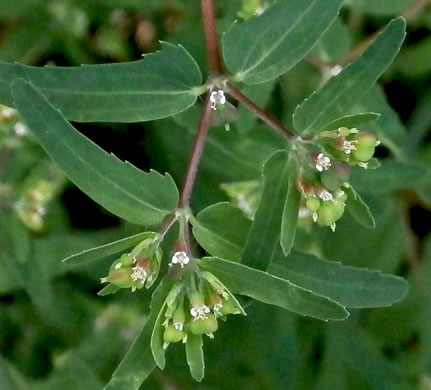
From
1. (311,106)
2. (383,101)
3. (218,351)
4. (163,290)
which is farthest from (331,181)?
(218,351)

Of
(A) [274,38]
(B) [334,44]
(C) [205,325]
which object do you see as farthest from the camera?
(B) [334,44]

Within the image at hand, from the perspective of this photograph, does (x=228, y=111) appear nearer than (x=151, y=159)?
Yes

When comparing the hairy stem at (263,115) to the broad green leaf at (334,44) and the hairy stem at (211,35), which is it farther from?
the broad green leaf at (334,44)

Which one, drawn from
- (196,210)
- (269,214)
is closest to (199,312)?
(269,214)

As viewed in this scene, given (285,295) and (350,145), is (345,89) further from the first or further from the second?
(285,295)

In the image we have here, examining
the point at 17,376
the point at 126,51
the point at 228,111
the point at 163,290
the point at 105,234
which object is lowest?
the point at 17,376

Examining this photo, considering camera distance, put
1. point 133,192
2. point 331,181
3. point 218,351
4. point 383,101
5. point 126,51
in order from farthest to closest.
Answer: point 126,51
point 218,351
point 383,101
point 133,192
point 331,181

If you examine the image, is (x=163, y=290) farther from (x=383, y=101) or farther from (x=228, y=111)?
(x=383, y=101)
